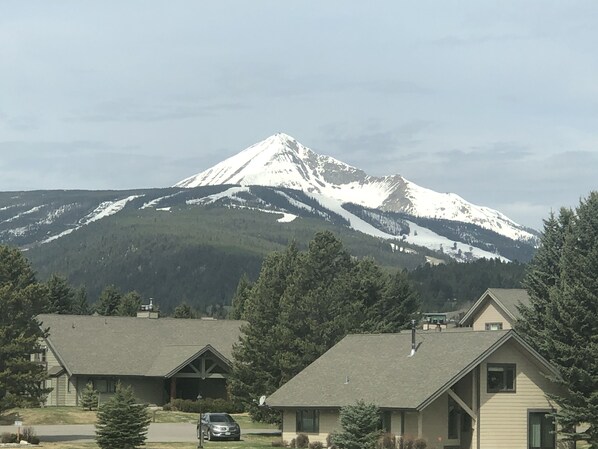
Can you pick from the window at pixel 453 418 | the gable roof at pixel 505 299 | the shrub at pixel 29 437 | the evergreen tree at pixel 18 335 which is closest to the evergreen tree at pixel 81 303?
the gable roof at pixel 505 299

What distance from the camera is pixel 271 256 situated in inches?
3984

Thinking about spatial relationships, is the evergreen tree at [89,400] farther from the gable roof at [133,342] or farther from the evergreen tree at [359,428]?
the evergreen tree at [359,428]

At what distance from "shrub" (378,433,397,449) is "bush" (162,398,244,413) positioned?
100 feet

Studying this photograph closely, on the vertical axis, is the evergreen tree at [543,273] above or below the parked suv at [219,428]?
above

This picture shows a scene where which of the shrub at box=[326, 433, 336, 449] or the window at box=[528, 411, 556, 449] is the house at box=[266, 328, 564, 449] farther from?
the shrub at box=[326, 433, 336, 449]

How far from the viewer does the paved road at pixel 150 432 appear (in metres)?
66.5

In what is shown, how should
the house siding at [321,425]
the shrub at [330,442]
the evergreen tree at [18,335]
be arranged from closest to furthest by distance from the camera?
the shrub at [330,442] → the house siding at [321,425] → the evergreen tree at [18,335]

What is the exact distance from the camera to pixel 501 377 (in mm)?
60562

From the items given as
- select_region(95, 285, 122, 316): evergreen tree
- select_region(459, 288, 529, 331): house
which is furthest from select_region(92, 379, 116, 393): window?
select_region(95, 285, 122, 316): evergreen tree

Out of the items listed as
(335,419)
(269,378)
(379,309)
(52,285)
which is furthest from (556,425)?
(52,285)

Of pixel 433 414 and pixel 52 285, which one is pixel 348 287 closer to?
pixel 433 414

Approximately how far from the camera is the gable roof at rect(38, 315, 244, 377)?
316 feet

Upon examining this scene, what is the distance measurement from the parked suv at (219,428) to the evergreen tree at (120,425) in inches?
377

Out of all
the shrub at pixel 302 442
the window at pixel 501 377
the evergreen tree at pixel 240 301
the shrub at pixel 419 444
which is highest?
the evergreen tree at pixel 240 301
